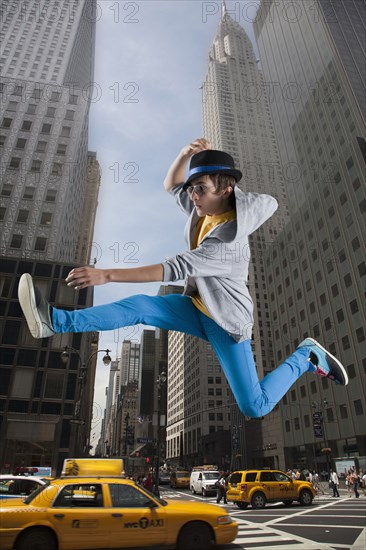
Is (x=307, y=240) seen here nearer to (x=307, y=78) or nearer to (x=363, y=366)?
(x=363, y=366)

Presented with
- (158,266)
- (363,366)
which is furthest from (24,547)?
(363,366)

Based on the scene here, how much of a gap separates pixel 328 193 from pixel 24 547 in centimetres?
6517

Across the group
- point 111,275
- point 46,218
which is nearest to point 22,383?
point 46,218

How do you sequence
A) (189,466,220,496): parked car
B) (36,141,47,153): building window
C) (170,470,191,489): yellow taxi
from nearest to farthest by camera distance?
1. (189,466,220,496): parked car
2. (170,470,191,489): yellow taxi
3. (36,141,47,153): building window

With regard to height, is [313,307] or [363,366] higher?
[313,307]

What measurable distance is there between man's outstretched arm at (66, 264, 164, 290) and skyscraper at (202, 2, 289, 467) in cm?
7279

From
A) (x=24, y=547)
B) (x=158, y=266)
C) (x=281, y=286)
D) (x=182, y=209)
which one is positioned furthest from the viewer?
(x=281, y=286)

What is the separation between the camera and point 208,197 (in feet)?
→ 13.9

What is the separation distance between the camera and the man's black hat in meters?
4.07

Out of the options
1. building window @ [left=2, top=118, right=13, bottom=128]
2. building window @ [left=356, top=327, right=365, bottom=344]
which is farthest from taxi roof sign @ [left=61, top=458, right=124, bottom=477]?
building window @ [left=2, top=118, right=13, bottom=128]

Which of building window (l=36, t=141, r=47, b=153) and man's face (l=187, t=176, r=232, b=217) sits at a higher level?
building window (l=36, t=141, r=47, b=153)

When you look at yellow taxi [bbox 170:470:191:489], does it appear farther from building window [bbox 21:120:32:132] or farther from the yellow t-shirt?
building window [bbox 21:120:32:132]

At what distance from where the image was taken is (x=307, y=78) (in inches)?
3051

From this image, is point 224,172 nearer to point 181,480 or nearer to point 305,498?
point 305,498
